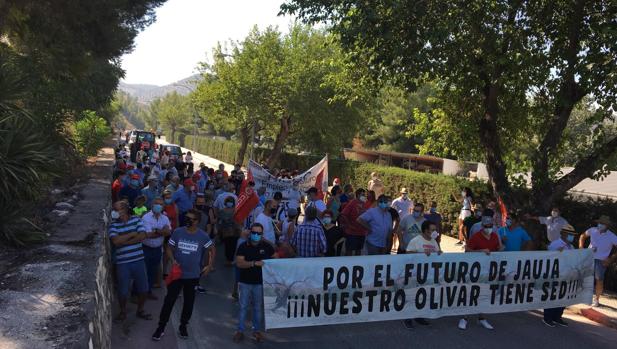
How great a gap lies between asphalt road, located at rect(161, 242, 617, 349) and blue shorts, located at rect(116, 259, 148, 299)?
968 millimetres

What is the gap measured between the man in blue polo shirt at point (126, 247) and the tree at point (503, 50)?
6.03m

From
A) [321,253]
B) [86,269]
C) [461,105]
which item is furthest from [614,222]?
[86,269]

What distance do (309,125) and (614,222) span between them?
19110 millimetres

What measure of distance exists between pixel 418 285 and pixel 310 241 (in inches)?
67.8

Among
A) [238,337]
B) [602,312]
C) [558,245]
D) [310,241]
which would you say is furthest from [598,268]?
[238,337]

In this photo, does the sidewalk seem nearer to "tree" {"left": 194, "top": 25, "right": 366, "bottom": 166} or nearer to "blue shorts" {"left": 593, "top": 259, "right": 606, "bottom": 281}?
"blue shorts" {"left": 593, "top": 259, "right": 606, "bottom": 281}

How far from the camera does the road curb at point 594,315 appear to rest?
9.09 meters

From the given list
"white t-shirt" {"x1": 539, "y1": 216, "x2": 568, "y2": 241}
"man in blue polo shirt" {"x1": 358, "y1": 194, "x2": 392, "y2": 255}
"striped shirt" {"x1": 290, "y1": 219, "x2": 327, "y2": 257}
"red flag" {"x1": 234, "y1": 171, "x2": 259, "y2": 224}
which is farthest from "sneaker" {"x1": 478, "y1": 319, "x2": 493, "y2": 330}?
"red flag" {"x1": 234, "y1": 171, "x2": 259, "y2": 224}

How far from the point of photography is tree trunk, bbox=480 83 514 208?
12.8m

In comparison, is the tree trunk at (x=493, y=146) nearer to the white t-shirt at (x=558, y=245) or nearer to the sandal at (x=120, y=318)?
the white t-shirt at (x=558, y=245)

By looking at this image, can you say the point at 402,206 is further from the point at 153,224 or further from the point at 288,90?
the point at 288,90

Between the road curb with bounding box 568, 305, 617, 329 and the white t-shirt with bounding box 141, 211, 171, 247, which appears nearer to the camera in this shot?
the white t-shirt with bounding box 141, 211, 171, 247

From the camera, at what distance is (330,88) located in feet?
90.9

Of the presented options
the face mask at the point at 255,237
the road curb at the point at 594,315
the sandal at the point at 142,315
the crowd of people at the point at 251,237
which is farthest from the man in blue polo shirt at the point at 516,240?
the sandal at the point at 142,315
